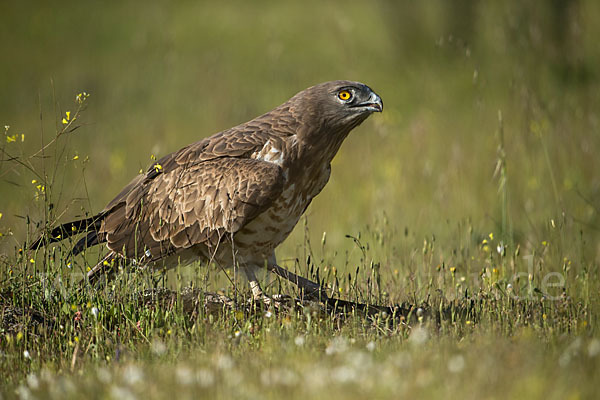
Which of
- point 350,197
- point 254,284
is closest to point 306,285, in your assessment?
point 254,284

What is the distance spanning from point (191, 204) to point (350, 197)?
469cm

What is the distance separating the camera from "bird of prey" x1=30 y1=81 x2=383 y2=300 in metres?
5.41

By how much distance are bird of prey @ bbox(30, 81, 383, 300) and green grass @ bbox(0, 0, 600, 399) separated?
1.03ft

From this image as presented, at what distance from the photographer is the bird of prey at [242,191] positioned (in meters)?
5.41

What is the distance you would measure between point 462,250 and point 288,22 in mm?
13706

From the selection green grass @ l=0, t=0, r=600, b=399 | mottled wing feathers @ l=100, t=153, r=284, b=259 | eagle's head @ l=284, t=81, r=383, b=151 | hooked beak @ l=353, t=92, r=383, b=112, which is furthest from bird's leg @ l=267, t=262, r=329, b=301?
hooked beak @ l=353, t=92, r=383, b=112

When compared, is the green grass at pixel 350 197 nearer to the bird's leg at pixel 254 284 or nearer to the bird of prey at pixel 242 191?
the bird's leg at pixel 254 284

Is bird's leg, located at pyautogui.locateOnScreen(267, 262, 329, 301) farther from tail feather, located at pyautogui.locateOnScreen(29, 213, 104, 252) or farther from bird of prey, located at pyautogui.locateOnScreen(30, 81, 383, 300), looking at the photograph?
tail feather, located at pyautogui.locateOnScreen(29, 213, 104, 252)

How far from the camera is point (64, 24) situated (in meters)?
19.4

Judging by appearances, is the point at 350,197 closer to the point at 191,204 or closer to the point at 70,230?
the point at 191,204

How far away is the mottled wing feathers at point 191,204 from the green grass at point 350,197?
0.37 metres

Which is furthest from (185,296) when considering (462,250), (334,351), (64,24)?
(64,24)

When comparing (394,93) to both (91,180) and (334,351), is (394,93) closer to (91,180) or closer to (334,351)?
(91,180)

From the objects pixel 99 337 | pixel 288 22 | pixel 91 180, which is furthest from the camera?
pixel 288 22
